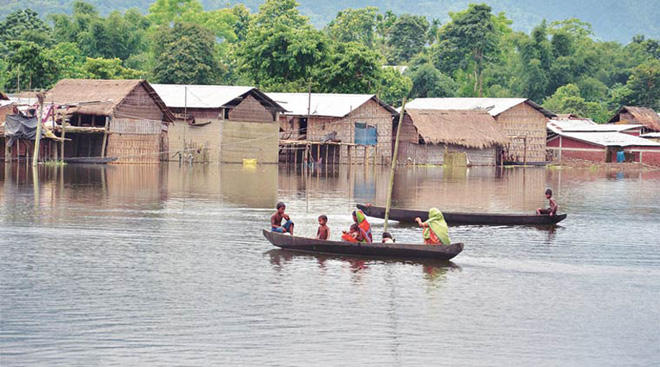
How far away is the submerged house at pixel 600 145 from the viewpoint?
6141 centimetres

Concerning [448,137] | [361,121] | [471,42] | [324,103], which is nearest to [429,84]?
[471,42]

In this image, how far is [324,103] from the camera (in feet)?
173

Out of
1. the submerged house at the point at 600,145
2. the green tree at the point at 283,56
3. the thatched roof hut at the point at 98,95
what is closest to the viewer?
the thatched roof hut at the point at 98,95

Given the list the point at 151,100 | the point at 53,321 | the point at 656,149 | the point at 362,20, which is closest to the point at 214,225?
the point at 53,321

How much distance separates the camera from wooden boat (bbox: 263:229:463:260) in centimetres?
1728

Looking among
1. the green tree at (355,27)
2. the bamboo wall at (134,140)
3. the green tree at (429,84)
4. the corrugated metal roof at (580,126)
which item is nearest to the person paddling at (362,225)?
the bamboo wall at (134,140)

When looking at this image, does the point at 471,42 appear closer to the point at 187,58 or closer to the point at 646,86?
the point at 646,86

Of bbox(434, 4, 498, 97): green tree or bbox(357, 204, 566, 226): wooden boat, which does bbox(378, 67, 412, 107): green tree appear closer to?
bbox(434, 4, 498, 97): green tree

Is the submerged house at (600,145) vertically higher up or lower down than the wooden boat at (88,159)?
higher up

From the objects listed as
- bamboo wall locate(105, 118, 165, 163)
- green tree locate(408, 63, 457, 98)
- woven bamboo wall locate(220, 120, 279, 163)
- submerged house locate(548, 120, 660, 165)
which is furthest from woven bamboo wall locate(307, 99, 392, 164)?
green tree locate(408, 63, 457, 98)

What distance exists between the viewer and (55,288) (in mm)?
14664

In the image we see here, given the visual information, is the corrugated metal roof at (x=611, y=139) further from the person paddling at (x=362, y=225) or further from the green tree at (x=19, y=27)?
the person paddling at (x=362, y=225)

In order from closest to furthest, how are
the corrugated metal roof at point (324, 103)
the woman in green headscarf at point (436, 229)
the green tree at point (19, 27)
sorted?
the woman in green headscarf at point (436, 229) < the corrugated metal roof at point (324, 103) < the green tree at point (19, 27)

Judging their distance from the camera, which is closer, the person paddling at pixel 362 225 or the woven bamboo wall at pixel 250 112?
the person paddling at pixel 362 225
